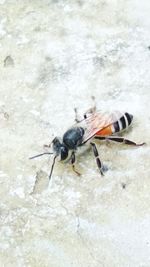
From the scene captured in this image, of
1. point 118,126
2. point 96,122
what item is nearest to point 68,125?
point 96,122

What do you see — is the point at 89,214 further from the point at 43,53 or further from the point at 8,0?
the point at 8,0

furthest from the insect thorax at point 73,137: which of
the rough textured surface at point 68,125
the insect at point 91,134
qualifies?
the rough textured surface at point 68,125

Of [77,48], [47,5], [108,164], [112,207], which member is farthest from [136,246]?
[47,5]

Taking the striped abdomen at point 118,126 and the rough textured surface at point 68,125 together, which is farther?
the striped abdomen at point 118,126

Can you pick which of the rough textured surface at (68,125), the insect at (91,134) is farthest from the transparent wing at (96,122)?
the rough textured surface at (68,125)

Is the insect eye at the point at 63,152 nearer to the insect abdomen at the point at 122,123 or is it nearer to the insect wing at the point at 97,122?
the insect wing at the point at 97,122

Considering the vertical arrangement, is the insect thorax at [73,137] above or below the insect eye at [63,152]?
above
